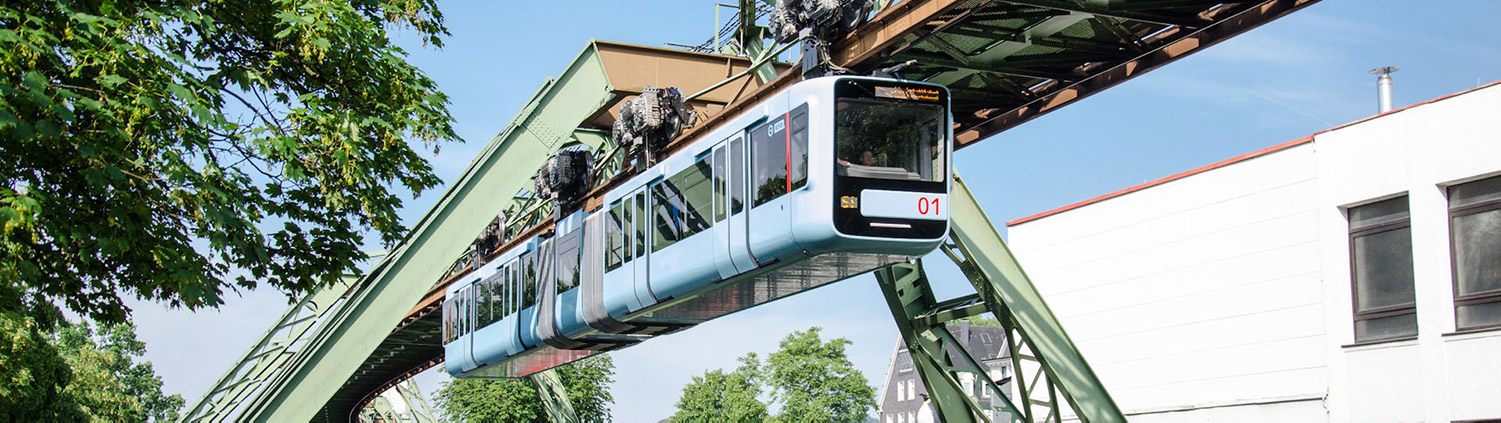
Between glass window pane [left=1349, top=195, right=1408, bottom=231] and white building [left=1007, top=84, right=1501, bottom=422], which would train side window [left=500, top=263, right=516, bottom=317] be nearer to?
white building [left=1007, top=84, right=1501, bottom=422]

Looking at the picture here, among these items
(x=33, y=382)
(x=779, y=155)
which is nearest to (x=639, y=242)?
(x=779, y=155)

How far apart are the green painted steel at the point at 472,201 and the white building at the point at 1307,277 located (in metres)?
9.12

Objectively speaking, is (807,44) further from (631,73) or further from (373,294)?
(373,294)

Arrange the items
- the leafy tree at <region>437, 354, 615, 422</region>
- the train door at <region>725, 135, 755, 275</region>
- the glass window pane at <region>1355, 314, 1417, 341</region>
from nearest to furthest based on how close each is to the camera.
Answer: the train door at <region>725, 135, 755, 275</region>
the glass window pane at <region>1355, 314, 1417, 341</region>
the leafy tree at <region>437, 354, 615, 422</region>

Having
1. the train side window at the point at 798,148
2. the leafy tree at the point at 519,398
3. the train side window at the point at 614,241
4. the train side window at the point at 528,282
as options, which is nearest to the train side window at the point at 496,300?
the train side window at the point at 528,282

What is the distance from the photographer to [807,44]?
15133mm

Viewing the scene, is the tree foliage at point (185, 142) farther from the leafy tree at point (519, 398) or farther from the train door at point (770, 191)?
the leafy tree at point (519, 398)

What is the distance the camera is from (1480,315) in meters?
17.5

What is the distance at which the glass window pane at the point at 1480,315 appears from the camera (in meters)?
17.3

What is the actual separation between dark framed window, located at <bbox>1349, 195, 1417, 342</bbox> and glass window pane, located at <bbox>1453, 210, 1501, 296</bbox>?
73 centimetres

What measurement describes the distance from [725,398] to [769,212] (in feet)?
190

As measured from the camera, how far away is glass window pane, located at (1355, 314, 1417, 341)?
18422 mm

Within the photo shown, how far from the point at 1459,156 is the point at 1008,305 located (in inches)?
227

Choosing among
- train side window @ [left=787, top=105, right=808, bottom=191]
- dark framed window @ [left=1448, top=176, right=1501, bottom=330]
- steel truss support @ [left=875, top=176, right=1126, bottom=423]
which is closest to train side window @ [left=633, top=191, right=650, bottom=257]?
steel truss support @ [left=875, top=176, right=1126, bottom=423]
